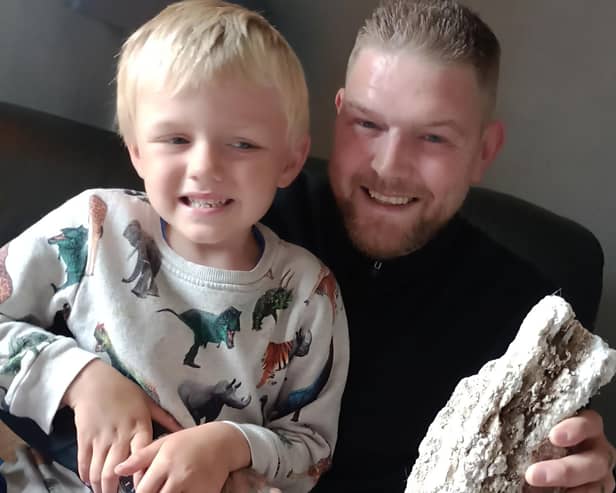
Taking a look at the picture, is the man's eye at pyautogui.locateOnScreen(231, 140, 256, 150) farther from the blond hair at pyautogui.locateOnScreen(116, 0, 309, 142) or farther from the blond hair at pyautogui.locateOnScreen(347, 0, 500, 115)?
the blond hair at pyautogui.locateOnScreen(347, 0, 500, 115)

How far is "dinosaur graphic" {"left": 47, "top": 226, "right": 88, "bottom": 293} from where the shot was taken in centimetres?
95

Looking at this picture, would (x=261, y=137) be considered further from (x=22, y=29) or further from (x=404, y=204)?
(x=22, y=29)

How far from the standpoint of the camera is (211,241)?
0.93 metres

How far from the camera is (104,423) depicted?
0.87m

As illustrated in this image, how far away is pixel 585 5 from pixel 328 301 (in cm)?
114

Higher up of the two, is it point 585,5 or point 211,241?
point 585,5

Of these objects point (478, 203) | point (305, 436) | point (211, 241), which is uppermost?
point (211, 241)

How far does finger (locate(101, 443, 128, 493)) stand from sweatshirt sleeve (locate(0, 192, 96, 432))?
10 cm

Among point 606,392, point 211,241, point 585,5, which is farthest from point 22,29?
point 606,392

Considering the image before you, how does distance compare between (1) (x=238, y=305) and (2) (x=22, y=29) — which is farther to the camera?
(2) (x=22, y=29)

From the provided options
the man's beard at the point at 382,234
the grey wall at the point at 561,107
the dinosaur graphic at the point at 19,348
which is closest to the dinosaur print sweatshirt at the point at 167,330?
the dinosaur graphic at the point at 19,348

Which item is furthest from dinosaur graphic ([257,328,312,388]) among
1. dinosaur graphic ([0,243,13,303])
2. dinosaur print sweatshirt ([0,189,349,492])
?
dinosaur graphic ([0,243,13,303])

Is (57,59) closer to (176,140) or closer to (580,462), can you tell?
(176,140)

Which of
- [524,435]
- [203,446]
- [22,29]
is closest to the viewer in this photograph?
[524,435]
